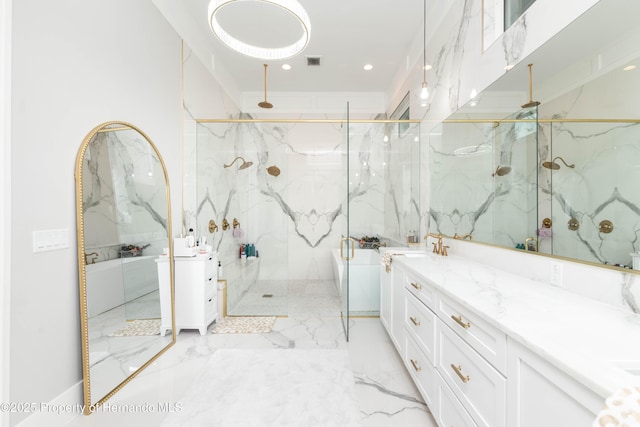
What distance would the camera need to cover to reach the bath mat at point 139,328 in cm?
202

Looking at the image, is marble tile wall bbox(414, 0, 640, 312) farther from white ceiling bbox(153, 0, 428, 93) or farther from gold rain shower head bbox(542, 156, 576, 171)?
white ceiling bbox(153, 0, 428, 93)

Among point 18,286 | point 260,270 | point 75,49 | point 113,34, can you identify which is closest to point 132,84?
point 113,34

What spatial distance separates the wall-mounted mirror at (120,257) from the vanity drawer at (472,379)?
2.02m

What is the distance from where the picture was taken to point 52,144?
1.58 metres

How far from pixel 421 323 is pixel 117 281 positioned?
2049 mm

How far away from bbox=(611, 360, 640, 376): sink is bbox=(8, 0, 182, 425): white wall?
7.49 feet

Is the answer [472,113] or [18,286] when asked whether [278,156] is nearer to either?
[472,113]

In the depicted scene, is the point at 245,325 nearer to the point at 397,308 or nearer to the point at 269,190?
the point at 269,190

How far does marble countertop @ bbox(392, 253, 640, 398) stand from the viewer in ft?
2.22

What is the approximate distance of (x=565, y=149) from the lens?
1333mm

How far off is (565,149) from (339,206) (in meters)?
3.51

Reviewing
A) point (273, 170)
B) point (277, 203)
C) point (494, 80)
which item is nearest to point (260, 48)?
point (273, 170)

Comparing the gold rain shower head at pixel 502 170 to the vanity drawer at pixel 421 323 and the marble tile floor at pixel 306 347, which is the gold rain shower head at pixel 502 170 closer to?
the vanity drawer at pixel 421 323

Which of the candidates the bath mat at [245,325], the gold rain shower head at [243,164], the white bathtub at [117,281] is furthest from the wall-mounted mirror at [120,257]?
the gold rain shower head at [243,164]
